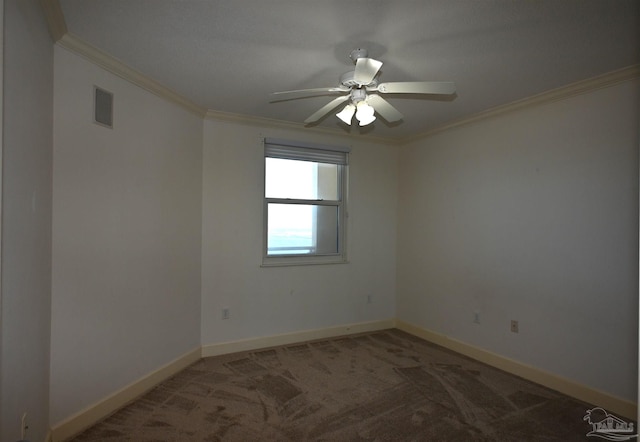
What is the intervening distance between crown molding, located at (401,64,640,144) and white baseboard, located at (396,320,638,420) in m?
2.33

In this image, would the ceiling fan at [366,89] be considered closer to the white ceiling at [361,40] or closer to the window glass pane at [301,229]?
the white ceiling at [361,40]

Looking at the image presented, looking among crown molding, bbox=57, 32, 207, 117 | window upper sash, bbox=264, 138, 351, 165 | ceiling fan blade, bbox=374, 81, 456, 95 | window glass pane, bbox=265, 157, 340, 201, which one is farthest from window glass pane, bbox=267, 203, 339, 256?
ceiling fan blade, bbox=374, 81, 456, 95

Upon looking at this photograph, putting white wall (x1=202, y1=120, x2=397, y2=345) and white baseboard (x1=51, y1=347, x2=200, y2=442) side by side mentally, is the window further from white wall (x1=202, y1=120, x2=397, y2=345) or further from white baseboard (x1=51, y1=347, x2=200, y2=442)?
white baseboard (x1=51, y1=347, x2=200, y2=442)

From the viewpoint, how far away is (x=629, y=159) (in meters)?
2.42

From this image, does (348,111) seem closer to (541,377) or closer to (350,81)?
(350,81)

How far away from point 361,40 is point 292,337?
10.2 feet

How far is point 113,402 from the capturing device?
2.41m

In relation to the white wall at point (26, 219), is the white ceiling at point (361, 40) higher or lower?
higher

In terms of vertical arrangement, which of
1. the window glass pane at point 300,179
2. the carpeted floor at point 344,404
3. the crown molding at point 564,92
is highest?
the crown molding at point 564,92

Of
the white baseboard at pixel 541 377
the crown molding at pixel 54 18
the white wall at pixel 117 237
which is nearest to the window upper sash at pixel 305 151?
the white wall at pixel 117 237

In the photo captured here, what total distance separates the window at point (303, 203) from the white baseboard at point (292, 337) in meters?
0.84

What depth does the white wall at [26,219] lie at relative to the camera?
1428 millimetres

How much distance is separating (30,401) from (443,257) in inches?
144

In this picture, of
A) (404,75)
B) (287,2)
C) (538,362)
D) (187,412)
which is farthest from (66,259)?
(538,362)
